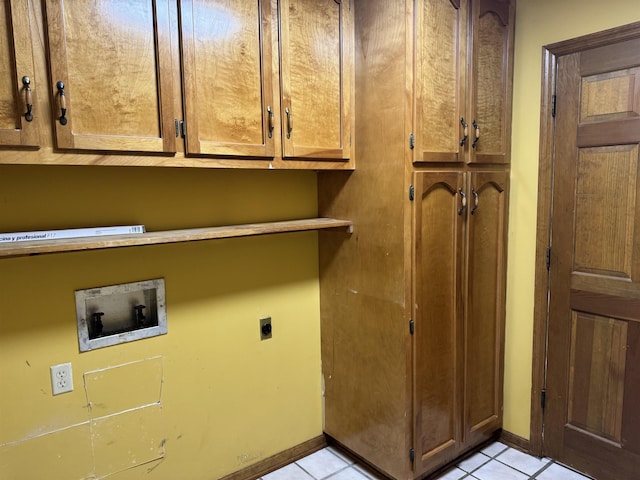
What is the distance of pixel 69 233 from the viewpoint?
5.00ft

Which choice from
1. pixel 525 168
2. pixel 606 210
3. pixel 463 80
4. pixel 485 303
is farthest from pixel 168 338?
pixel 606 210

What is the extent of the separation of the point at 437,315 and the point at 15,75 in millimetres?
1794

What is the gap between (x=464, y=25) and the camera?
1.95m

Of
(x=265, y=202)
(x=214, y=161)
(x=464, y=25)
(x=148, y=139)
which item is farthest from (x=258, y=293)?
(x=464, y=25)

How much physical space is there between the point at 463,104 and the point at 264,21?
939 mm

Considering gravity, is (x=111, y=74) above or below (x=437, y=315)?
above

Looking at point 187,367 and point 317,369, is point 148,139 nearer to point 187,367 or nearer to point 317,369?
point 187,367

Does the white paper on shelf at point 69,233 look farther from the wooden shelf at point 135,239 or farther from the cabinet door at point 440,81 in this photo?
the cabinet door at point 440,81

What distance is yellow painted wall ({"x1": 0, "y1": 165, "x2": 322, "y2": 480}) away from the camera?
62.0 inches

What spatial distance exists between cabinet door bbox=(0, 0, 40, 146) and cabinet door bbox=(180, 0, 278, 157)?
45cm

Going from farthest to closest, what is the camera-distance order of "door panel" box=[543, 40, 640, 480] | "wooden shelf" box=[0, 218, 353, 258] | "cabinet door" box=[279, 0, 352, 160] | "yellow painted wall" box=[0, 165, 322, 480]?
"door panel" box=[543, 40, 640, 480] → "cabinet door" box=[279, 0, 352, 160] → "yellow painted wall" box=[0, 165, 322, 480] → "wooden shelf" box=[0, 218, 353, 258]

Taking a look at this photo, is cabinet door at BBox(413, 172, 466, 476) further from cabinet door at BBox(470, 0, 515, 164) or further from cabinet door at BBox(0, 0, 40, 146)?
cabinet door at BBox(0, 0, 40, 146)

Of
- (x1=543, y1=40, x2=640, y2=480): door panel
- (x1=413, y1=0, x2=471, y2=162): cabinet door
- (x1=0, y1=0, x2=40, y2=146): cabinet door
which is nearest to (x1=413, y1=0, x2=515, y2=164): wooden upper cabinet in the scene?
(x1=413, y1=0, x2=471, y2=162): cabinet door

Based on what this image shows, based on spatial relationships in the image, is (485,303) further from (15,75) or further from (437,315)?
(15,75)
